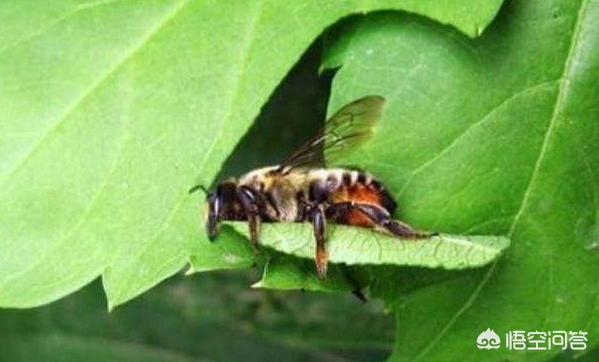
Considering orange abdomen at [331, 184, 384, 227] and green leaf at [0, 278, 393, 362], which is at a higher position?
orange abdomen at [331, 184, 384, 227]

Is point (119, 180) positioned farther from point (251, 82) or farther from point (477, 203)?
point (477, 203)

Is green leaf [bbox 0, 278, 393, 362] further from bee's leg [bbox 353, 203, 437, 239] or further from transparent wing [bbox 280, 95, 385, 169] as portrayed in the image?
bee's leg [bbox 353, 203, 437, 239]

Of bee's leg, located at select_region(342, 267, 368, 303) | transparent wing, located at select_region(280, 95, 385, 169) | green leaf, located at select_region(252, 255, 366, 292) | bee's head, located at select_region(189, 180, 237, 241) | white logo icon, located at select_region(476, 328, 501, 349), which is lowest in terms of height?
white logo icon, located at select_region(476, 328, 501, 349)

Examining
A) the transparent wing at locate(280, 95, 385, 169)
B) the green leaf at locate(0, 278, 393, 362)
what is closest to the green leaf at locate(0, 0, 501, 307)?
the transparent wing at locate(280, 95, 385, 169)

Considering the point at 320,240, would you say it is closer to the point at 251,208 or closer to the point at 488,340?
the point at 251,208

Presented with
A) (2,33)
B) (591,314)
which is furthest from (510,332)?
(2,33)

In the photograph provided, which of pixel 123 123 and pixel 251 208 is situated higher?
pixel 123 123

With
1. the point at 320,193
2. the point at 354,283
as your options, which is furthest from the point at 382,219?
the point at 320,193

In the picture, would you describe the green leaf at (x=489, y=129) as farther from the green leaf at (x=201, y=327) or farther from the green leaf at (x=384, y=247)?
the green leaf at (x=201, y=327)

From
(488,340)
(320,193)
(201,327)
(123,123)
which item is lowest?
(201,327)
